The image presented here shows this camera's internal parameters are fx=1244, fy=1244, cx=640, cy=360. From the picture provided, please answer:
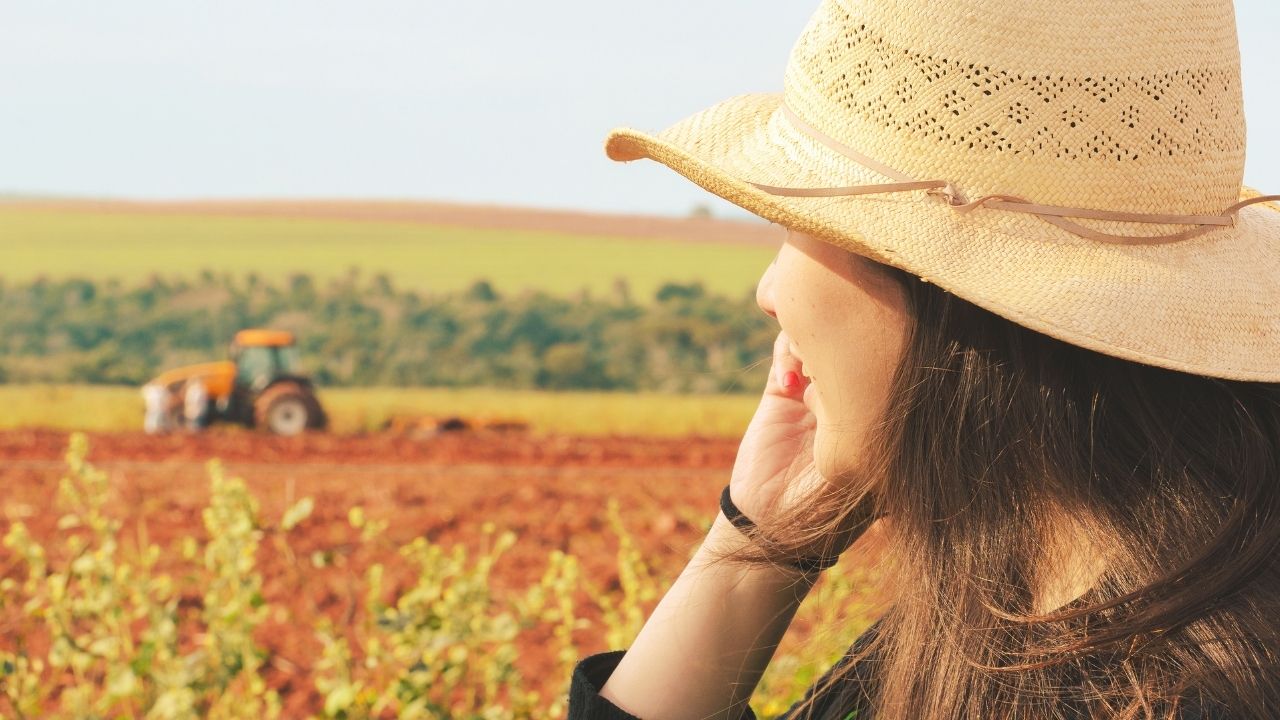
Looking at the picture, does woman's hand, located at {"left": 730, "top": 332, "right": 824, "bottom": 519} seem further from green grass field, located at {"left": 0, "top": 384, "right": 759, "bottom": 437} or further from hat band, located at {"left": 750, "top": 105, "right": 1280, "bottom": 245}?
green grass field, located at {"left": 0, "top": 384, "right": 759, "bottom": 437}

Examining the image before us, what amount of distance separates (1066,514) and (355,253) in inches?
1467

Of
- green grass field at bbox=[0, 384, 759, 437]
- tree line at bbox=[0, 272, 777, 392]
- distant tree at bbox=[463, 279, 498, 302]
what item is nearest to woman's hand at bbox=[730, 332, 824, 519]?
green grass field at bbox=[0, 384, 759, 437]

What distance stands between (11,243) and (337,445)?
1205 inches

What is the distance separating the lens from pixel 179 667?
9.37 ft

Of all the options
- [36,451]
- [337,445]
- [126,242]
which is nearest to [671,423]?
[337,445]

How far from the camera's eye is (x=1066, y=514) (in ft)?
4.17

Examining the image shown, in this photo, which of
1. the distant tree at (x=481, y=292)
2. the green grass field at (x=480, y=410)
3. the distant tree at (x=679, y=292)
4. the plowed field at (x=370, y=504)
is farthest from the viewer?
the distant tree at (x=481, y=292)

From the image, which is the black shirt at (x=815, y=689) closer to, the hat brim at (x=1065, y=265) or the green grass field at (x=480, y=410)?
the hat brim at (x=1065, y=265)

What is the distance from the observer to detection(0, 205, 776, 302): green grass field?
106ft

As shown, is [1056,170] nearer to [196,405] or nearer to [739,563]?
[739,563]

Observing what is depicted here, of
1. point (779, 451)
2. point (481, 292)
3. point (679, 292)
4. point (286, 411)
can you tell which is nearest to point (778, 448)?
point (779, 451)

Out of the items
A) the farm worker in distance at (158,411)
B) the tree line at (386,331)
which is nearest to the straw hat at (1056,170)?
the farm worker in distance at (158,411)

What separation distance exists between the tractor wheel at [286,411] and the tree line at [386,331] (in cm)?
902

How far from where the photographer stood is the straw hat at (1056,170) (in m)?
1.24
